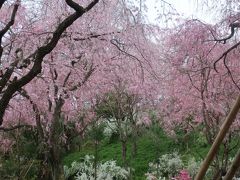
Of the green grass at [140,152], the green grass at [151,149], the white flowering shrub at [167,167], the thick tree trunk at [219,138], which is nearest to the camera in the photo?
the thick tree trunk at [219,138]

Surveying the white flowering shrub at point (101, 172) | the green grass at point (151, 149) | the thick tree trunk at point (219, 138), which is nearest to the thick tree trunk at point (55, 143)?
the white flowering shrub at point (101, 172)

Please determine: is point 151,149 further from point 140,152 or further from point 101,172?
point 101,172

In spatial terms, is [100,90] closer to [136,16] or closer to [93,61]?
[93,61]

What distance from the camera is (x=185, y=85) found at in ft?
38.9

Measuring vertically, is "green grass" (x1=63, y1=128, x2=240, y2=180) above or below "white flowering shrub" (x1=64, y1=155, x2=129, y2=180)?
above

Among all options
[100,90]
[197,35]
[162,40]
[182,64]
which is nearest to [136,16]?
[197,35]

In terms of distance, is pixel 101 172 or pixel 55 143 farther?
pixel 101 172

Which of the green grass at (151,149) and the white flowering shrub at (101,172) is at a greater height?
the green grass at (151,149)

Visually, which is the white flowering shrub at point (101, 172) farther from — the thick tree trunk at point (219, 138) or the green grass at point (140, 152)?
the thick tree trunk at point (219, 138)

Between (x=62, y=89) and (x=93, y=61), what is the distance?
982 millimetres

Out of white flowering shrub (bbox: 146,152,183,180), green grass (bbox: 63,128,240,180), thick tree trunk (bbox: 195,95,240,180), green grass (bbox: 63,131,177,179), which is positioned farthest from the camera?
green grass (bbox: 63,131,177,179)

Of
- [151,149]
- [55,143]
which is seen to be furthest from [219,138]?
[151,149]

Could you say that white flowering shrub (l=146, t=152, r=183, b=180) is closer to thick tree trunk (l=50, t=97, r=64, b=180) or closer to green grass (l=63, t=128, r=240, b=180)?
green grass (l=63, t=128, r=240, b=180)

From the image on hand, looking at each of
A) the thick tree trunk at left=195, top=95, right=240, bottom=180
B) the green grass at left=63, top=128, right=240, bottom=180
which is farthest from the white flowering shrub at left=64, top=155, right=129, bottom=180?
the thick tree trunk at left=195, top=95, right=240, bottom=180
